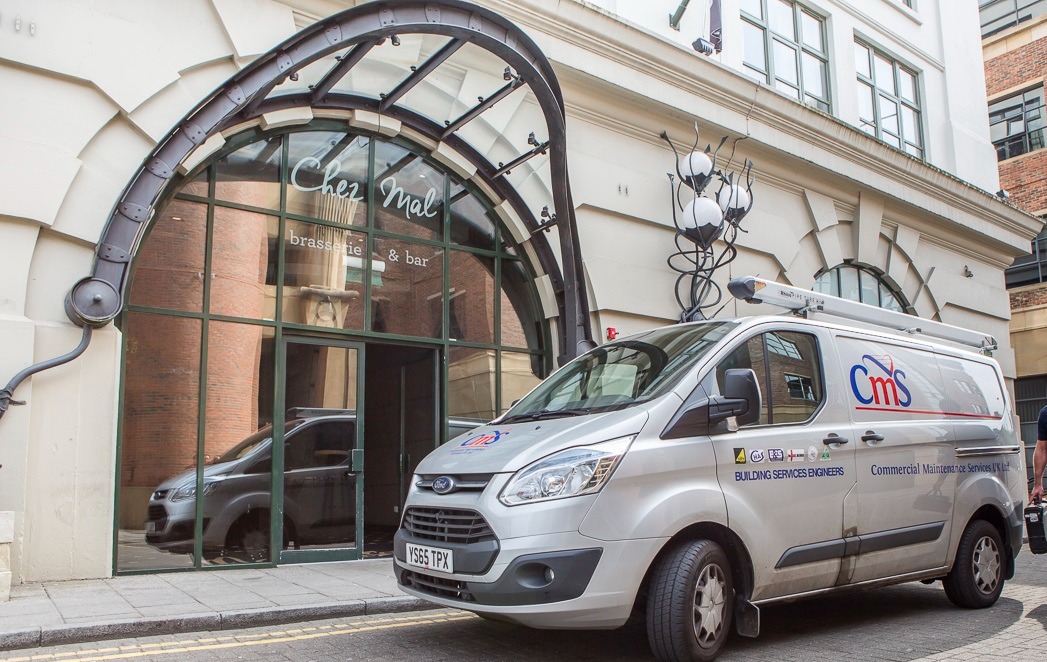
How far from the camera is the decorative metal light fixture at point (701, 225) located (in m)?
12.2

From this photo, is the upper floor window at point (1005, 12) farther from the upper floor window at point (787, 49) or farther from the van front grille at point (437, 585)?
the van front grille at point (437, 585)

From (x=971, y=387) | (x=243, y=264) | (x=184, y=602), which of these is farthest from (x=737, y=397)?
(x=243, y=264)

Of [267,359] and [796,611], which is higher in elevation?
[267,359]

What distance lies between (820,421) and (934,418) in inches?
60.9

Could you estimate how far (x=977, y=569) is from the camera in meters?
6.86

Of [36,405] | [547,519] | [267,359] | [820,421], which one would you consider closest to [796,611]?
[820,421]

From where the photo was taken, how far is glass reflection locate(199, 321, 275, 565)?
8523mm

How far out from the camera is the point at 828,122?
1477cm

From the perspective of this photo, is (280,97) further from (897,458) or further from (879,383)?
(897,458)

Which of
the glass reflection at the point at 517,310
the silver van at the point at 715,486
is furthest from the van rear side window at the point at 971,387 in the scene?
the glass reflection at the point at 517,310

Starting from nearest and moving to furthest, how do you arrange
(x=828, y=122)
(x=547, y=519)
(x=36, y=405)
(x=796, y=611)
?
(x=547, y=519) → (x=796, y=611) → (x=36, y=405) → (x=828, y=122)

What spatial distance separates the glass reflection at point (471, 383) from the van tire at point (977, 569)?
5480 mm

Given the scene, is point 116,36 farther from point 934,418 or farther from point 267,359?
point 934,418

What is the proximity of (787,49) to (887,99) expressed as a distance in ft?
11.5
